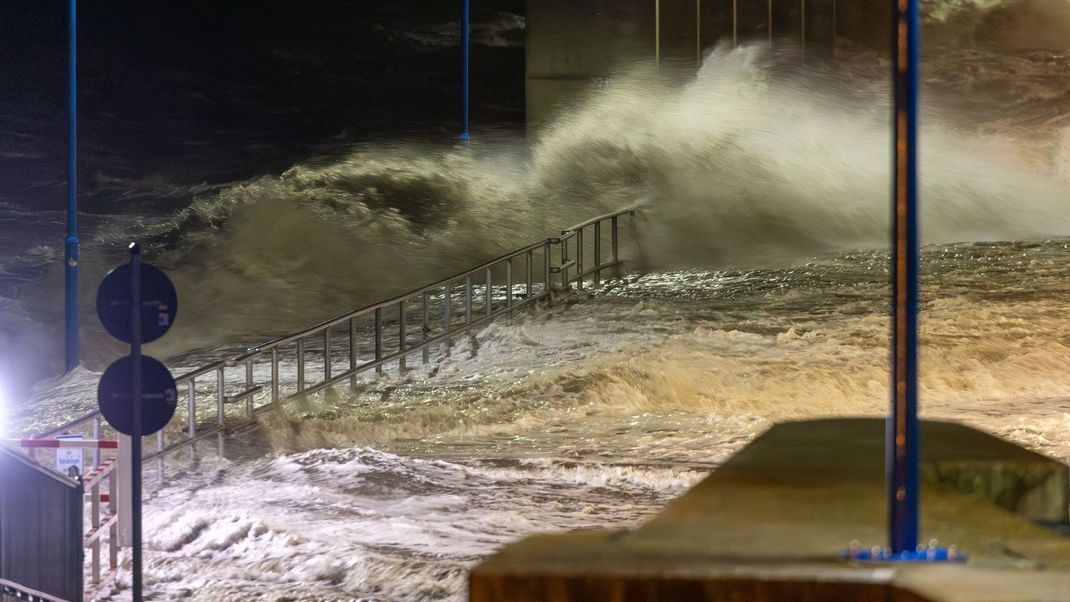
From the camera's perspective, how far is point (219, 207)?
26828 millimetres

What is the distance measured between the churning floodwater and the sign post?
1105 mm

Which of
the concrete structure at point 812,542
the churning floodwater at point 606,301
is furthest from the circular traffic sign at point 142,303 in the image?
the concrete structure at point 812,542

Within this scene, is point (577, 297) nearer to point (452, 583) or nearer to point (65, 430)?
point (65, 430)

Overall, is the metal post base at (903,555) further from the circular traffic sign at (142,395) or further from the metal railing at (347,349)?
the metal railing at (347,349)

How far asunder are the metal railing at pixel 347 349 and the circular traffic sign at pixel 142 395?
2297mm

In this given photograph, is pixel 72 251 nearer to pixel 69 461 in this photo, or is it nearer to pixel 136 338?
pixel 69 461

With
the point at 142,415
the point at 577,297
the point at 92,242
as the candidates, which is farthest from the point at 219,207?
the point at 142,415

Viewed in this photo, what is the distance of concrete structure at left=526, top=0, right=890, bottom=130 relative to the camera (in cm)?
2612

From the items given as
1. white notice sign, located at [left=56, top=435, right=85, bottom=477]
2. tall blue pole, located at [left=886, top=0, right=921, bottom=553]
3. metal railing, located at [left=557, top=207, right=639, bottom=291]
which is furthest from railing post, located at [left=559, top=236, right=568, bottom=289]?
Result: tall blue pole, located at [left=886, top=0, right=921, bottom=553]

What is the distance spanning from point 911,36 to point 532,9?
22.9m

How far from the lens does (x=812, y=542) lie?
3.78 m

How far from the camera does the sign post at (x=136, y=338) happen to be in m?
6.64

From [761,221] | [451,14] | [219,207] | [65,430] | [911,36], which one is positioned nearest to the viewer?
[911,36]

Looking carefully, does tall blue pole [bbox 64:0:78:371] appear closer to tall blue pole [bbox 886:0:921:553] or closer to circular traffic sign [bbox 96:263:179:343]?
circular traffic sign [bbox 96:263:179:343]
